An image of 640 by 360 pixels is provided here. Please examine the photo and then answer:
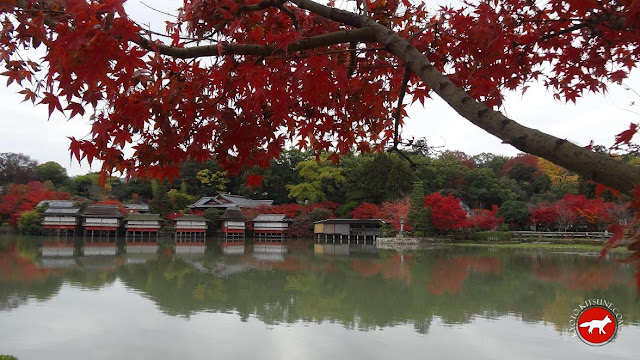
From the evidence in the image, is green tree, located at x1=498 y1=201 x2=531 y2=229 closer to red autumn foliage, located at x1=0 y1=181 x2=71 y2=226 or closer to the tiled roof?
the tiled roof

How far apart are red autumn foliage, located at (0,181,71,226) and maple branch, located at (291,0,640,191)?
96.9 ft

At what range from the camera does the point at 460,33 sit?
6.82 ft

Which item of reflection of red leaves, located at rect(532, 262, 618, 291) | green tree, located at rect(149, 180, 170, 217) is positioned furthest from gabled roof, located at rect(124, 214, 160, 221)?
reflection of red leaves, located at rect(532, 262, 618, 291)

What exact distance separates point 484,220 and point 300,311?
17.7 metres

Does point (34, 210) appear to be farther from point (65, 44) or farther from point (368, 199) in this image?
point (65, 44)

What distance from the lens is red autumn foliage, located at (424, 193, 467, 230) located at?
2058 centimetres

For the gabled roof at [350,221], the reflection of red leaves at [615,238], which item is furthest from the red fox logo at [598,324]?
the gabled roof at [350,221]

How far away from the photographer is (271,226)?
86.9 feet

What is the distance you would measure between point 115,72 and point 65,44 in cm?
24

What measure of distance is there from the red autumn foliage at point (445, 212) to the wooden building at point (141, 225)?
15307mm

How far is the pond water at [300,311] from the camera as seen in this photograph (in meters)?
4.90

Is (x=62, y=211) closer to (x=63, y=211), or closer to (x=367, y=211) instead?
(x=63, y=211)

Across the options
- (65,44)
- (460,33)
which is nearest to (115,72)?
(65,44)

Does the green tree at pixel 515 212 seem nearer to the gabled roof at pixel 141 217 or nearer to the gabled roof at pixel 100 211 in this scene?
the gabled roof at pixel 141 217
